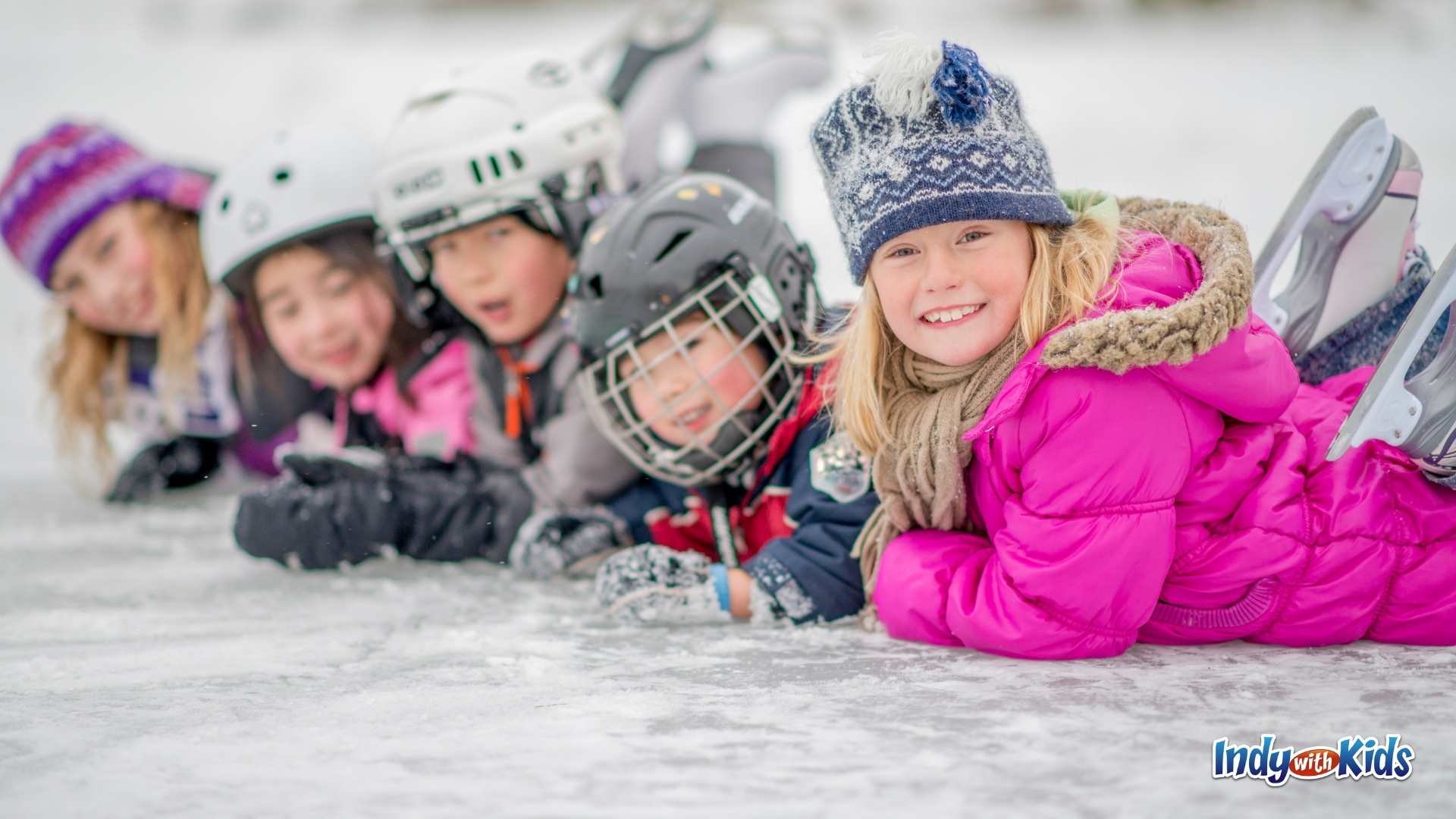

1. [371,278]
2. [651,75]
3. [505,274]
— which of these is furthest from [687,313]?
[651,75]

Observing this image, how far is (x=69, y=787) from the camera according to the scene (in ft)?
5.30

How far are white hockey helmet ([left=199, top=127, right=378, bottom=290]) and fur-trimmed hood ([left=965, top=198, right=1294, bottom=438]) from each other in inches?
81.8

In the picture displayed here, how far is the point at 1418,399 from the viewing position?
1.91 m

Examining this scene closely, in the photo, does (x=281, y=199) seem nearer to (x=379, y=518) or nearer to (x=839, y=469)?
(x=379, y=518)

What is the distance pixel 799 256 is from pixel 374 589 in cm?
111

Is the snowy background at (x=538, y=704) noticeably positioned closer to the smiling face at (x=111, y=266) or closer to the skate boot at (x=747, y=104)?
the smiling face at (x=111, y=266)

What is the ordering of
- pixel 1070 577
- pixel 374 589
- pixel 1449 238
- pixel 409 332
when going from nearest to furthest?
pixel 1070 577 → pixel 374 589 → pixel 409 332 → pixel 1449 238

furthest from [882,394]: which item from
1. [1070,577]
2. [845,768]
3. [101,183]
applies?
[101,183]

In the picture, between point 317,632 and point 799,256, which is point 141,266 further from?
point 799,256

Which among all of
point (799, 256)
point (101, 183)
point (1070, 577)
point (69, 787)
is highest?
point (101, 183)

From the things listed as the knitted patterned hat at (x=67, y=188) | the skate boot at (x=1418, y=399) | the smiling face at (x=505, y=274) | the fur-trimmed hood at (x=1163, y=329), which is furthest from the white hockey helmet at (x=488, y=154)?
the skate boot at (x=1418, y=399)

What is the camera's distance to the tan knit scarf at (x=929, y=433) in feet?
6.65

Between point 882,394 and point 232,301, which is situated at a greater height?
point 232,301

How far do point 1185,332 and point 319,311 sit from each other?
234 centimetres
